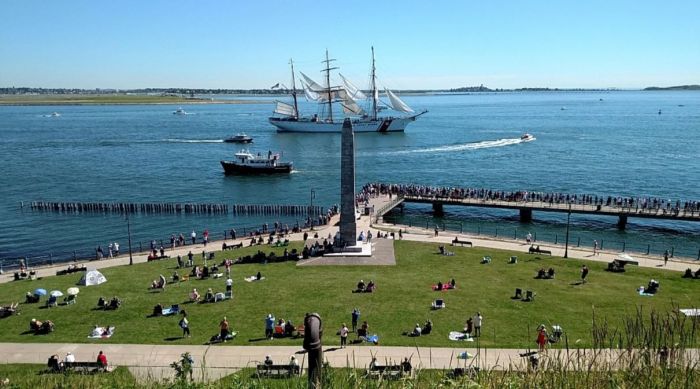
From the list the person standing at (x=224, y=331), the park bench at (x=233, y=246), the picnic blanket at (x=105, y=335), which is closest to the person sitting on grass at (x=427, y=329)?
the person standing at (x=224, y=331)

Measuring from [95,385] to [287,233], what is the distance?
112 ft

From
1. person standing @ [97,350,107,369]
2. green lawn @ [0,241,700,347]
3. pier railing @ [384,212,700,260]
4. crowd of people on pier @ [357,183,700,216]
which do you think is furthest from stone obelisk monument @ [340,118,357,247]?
person standing @ [97,350,107,369]

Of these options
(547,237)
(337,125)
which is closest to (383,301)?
(547,237)

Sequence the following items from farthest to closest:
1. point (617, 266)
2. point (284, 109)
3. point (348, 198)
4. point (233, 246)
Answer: point (284, 109), point (233, 246), point (348, 198), point (617, 266)

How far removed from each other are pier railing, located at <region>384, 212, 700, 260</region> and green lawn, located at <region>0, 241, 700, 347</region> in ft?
43.6

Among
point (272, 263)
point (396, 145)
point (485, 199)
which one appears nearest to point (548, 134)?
point (396, 145)

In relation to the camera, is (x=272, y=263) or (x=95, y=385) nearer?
(x=95, y=385)

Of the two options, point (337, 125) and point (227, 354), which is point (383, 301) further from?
point (337, 125)

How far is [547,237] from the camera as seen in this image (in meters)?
51.6

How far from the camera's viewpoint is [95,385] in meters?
12.0

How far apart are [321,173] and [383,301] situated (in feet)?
201

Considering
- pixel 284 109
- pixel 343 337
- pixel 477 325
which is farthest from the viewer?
pixel 284 109

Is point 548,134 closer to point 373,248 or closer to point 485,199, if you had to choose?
point 485,199

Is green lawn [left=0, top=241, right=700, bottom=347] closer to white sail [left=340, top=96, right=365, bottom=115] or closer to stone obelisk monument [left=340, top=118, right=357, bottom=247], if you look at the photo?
stone obelisk monument [left=340, top=118, right=357, bottom=247]
